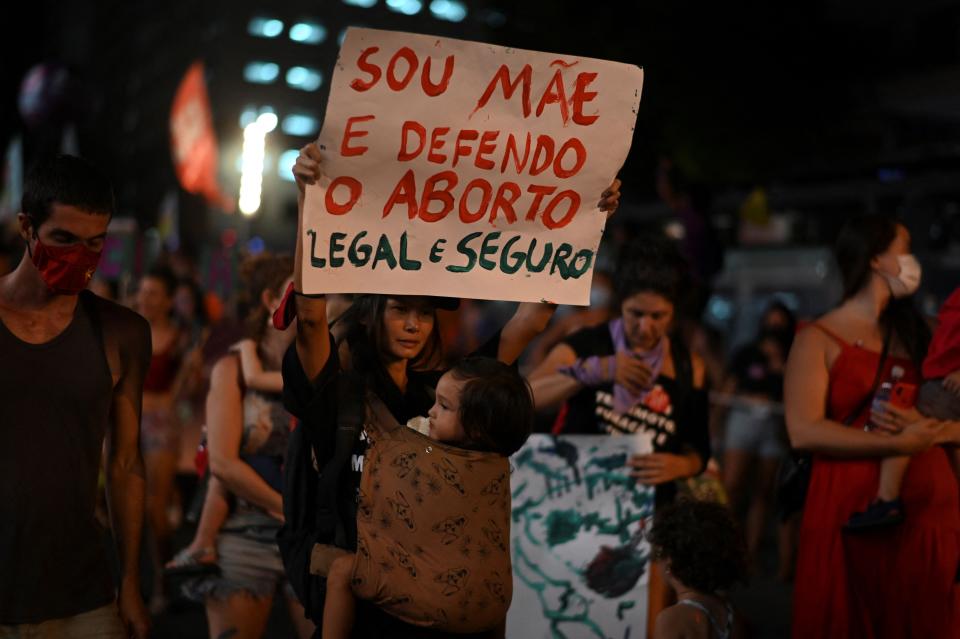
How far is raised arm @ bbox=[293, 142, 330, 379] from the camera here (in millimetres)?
3578

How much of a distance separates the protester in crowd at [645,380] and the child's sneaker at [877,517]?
989 mm

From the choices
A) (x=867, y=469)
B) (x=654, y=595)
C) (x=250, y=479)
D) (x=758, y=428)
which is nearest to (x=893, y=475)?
(x=867, y=469)

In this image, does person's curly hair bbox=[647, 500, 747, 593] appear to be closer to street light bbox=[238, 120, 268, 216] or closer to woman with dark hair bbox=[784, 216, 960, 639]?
woman with dark hair bbox=[784, 216, 960, 639]

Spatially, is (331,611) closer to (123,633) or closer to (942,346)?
(123,633)

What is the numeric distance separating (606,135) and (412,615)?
5.45 ft

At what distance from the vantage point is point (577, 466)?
18.0 feet

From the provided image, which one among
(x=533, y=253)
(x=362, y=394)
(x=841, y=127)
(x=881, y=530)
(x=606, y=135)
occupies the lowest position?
(x=881, y=530)

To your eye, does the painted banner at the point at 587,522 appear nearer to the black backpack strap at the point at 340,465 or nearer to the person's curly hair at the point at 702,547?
the person's curly hair at the point at 702,547

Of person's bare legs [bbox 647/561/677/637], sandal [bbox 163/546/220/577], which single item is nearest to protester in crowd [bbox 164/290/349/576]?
sandal [bbox 163/546/220/577]

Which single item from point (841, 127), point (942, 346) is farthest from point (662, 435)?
point (841, 127)

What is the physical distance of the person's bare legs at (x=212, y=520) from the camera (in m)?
5.12

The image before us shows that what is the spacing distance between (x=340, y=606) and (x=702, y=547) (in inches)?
57.3

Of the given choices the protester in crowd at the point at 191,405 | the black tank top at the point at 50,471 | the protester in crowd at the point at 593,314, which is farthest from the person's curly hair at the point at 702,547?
the protester in crowd at the point at 191,405

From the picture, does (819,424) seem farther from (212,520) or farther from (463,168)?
(212,520)
